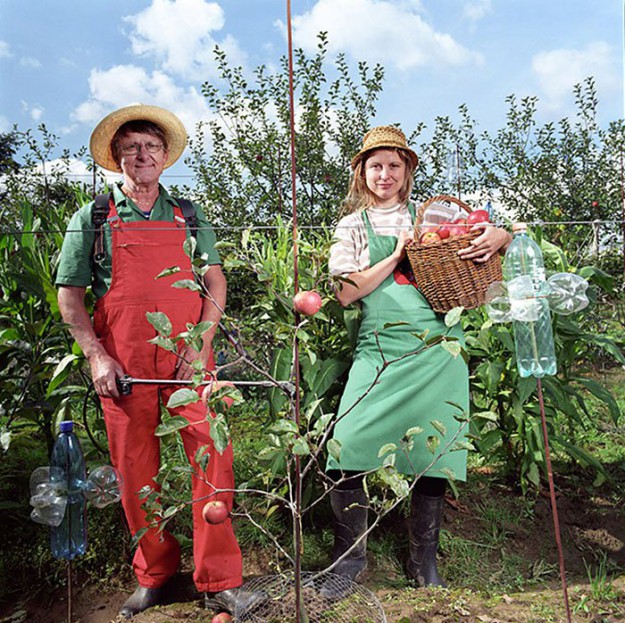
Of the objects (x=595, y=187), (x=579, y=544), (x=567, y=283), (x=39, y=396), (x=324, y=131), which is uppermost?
(x=324, y=131)

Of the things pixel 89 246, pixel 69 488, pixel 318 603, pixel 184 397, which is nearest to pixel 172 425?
Answer: pixel 184 397

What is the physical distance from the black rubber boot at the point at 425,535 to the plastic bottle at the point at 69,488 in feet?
3.38

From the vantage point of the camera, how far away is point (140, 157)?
185 cm

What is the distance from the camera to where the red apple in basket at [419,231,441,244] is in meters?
1.70

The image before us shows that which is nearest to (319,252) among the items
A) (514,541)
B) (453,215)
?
(453,215)

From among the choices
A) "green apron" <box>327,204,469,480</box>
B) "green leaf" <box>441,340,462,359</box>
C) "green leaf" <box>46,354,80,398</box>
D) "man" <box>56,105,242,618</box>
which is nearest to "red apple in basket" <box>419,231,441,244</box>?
"green apron" <box>327,204,469,480</box>

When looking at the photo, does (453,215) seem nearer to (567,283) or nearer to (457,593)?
(567,283)

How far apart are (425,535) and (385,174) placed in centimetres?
118

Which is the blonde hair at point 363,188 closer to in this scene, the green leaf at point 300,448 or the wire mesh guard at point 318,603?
A: the green leaf at point 300,448

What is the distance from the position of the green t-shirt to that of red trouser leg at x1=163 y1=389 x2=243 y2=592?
0.41 metres

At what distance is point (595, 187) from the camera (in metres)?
3.96

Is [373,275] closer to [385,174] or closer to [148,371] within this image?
[385,174]

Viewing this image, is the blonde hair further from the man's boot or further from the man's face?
the man's boot

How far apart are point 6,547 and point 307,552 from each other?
1.13 meters
